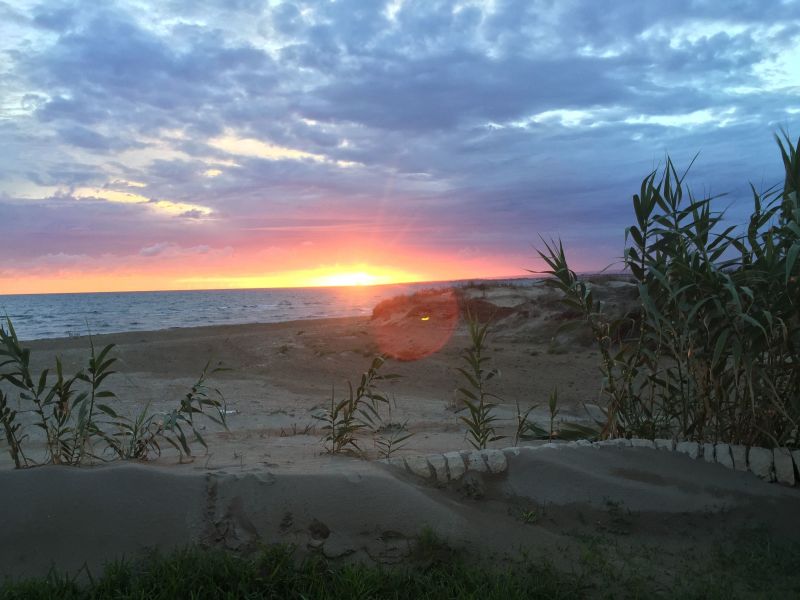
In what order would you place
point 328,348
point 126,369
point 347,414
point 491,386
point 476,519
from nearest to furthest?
point 476,519 → point 347,414 → point 491,386 → point 126,369 → point 328,348

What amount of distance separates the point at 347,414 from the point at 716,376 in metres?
2.59

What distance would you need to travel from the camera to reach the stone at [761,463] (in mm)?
3570

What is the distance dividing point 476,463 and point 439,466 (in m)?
0.24

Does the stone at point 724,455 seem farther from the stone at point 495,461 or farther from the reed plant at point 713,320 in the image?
the stone at point 495,461

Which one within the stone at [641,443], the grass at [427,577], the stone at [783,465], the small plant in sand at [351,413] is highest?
the small plant in sand at [351,413]

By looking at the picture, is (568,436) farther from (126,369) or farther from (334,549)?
(126,369)

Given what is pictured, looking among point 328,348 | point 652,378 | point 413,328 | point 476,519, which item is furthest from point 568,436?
point 413,328

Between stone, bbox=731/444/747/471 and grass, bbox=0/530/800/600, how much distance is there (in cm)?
75

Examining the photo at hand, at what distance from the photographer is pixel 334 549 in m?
2.79

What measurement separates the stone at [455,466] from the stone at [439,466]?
0.03 m

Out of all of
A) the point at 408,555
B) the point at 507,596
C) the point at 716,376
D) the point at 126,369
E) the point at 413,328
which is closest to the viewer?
the point at 507,596

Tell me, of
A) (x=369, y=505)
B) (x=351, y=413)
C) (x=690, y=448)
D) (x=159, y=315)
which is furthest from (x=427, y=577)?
(x=159, y=315)

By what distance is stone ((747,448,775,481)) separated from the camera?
3570 millimetres

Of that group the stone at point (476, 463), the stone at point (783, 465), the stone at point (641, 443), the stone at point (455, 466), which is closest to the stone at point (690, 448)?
the stone at point (641, 443)
